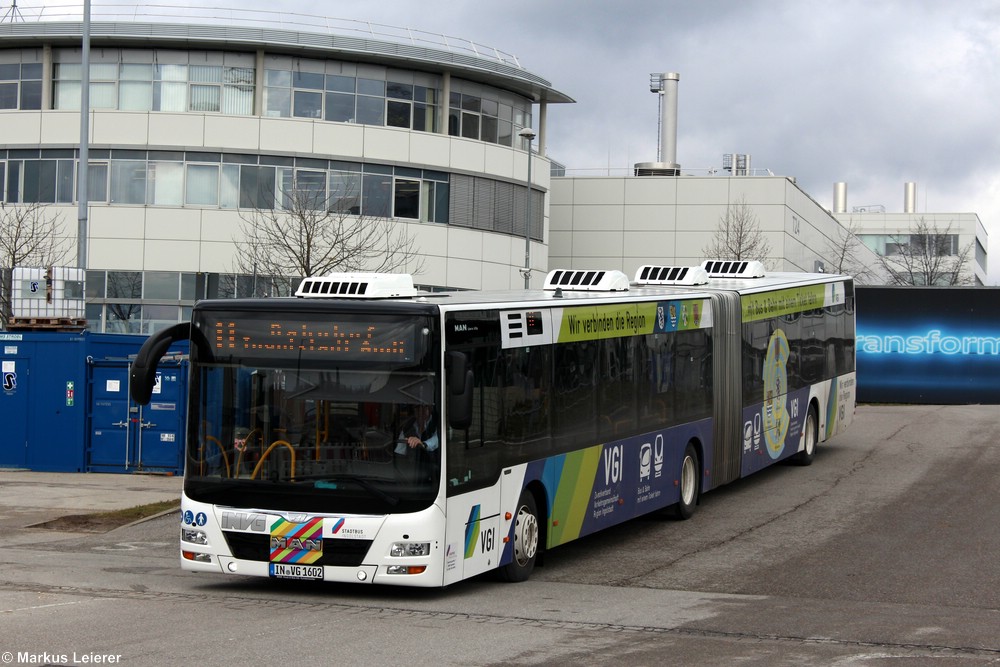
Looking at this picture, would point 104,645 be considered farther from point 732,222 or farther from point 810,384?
point 732,222

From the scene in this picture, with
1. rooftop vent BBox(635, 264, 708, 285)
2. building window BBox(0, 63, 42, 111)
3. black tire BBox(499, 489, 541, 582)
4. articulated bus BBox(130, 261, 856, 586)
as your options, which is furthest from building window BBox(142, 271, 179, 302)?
black tire BBox(499, 489, 541, 582)

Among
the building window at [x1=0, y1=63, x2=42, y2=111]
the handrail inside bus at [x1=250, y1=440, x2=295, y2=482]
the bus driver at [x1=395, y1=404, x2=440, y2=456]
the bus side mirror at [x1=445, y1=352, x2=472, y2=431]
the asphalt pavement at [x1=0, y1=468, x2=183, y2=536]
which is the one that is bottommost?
the asphalt pavement at [x1=0, y1=468, x2=183, y2=536]

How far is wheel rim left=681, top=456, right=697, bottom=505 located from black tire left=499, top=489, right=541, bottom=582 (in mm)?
4461

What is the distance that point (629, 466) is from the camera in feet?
49.6

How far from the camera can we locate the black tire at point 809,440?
22.5 m

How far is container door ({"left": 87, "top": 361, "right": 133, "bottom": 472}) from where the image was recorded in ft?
76.3

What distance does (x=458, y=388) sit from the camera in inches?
432

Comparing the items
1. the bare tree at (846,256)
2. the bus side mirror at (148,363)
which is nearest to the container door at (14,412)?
the bus side mirror at (148,363)

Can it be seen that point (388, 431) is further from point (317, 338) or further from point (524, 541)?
point (524, 541)

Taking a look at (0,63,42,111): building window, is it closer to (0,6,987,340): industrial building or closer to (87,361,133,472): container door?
(0,6,987,340): industrial building

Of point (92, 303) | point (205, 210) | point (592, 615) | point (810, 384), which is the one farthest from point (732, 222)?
point (592, 615)

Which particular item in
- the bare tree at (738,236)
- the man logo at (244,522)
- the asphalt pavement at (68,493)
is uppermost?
the bare tree at (738,236)

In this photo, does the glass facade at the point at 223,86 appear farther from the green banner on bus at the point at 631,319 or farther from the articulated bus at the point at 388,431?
the articulated bus at the point at 388,431

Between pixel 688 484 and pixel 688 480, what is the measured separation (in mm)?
54
